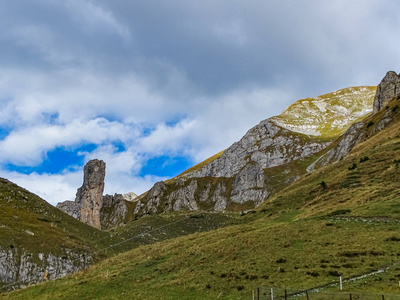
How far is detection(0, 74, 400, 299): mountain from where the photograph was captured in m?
33.0

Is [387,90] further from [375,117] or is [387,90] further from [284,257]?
[284,257]

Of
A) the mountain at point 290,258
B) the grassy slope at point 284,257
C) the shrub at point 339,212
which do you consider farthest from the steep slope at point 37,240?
the shrub at point 339,212

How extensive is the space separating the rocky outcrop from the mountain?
2679 cm

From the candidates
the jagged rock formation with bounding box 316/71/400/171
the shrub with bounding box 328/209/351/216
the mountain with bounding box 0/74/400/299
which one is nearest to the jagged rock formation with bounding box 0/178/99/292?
the mountain with bounding box 0/74/400/299

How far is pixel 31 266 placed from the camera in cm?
8231

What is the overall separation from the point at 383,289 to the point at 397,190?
1403 inches

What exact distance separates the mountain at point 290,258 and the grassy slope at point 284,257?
105mm

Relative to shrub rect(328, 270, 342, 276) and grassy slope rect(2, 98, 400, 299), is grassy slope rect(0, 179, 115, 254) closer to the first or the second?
grassy slope rect(2, 98, 400, 299)

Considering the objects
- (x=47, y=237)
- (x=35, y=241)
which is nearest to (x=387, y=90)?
(x=47, y=237)

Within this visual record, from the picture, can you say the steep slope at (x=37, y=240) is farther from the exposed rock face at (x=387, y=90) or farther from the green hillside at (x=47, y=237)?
the exposed rock face at (x=387, y=90)

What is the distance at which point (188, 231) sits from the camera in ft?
481

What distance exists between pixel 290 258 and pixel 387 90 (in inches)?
6016

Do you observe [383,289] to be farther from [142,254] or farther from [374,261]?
[142,254]

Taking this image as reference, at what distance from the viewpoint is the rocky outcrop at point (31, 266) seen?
78.3m
